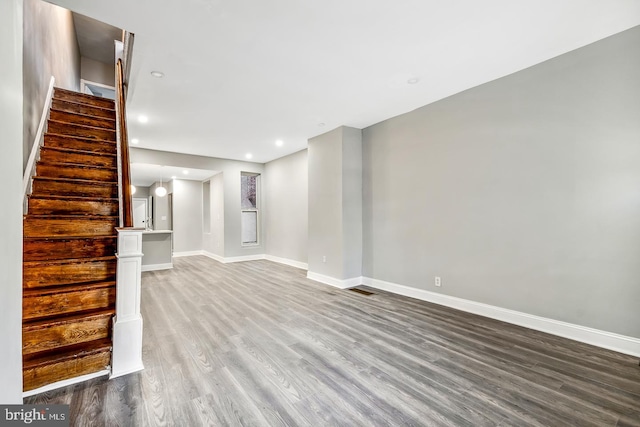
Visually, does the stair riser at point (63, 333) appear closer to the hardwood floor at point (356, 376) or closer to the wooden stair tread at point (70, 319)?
the wooden stair tread at point (70, 319)

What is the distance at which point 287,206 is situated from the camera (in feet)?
22.1

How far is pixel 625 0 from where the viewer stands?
2016mm

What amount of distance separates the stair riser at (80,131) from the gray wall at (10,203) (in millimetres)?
3023

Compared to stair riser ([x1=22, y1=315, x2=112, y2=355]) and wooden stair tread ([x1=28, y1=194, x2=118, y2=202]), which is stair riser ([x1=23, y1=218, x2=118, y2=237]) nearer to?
wooden stair tread ([x1=28, y1=194, x2=118, y2=202])

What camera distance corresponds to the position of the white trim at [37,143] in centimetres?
265

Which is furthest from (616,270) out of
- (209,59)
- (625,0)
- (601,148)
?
(209,59)

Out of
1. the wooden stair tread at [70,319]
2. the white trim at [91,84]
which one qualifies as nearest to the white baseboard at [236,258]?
the white trim at [91,84]

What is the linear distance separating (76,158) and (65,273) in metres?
1.72

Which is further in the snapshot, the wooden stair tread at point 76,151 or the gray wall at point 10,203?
the wooden stair tread at point 76,151

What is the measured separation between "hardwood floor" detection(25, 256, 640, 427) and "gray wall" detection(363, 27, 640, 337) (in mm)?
500

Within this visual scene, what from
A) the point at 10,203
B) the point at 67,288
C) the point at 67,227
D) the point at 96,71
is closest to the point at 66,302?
the point at 67,288

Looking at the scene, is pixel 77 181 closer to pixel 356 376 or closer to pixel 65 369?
pixel 65 369

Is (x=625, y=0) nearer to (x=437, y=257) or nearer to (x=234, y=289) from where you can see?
(x=437, y=257)

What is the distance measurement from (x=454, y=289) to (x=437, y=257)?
0.44 metres
